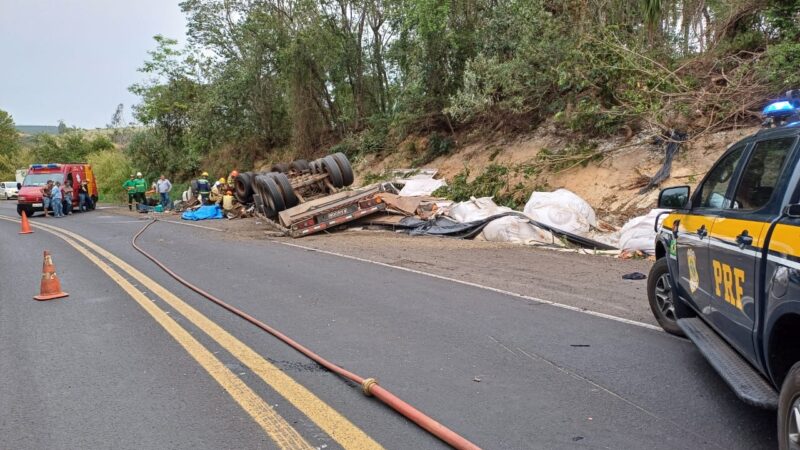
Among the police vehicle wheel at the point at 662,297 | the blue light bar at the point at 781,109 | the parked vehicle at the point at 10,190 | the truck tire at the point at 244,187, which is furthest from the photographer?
the parked vehicle at the point at 10,190

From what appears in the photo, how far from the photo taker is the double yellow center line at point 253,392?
354cm

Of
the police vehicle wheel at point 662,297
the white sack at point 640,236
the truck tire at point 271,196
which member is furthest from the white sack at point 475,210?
the police vehicle wheel at point 662,297

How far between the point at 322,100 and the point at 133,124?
23.1 metres

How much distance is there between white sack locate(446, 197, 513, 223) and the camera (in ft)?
47.2

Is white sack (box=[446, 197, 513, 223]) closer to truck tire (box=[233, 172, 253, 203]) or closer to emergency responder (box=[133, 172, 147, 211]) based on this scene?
truck tire (box=[233, 172, 253, 203])

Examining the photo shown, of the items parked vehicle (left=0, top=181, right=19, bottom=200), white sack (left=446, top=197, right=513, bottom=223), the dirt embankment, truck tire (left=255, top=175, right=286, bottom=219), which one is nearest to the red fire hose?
white sack (left=446, top=197, right=513, bottom=223)

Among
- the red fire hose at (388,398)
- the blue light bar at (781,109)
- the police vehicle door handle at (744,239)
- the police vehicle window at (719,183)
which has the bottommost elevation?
the red fire hose at (388,398)

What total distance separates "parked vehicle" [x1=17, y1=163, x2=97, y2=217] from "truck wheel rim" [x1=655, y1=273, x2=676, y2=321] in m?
27.2

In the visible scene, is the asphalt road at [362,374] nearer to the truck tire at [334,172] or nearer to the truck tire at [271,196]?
the truck tire at [271,196]

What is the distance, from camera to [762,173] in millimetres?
3629

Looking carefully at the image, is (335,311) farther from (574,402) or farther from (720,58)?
(720,58)

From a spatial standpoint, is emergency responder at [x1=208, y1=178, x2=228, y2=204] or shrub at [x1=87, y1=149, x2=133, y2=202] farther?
shrub at [x1=87, y1=149, x2=133, y2=202]

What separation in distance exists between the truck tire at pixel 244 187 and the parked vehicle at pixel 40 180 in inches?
389

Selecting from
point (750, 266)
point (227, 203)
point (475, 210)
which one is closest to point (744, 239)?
point (750, 266)
